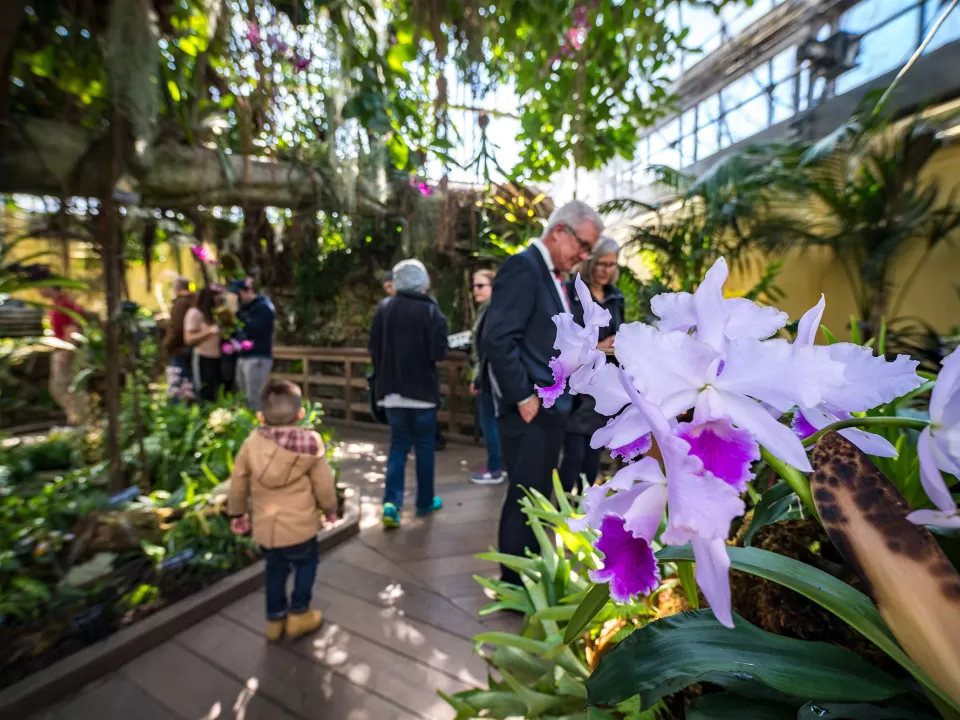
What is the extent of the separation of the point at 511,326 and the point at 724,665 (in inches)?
58.3

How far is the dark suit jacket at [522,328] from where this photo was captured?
190 centimetres

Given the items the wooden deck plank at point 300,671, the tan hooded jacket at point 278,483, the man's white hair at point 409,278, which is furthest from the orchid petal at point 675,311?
the man's white hair at point 409,278

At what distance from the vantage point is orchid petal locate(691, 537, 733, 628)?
33cm

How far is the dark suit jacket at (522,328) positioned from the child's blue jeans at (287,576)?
104 cm

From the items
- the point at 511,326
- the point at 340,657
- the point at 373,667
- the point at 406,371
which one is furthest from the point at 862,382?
the point at 406,371

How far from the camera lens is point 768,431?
358 mm

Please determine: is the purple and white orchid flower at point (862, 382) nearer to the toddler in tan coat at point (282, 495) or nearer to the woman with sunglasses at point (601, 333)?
the woman with sunglasses at point (601, 333)

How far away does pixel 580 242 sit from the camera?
6.38 feet

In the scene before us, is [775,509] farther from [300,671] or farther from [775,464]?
[300,671]

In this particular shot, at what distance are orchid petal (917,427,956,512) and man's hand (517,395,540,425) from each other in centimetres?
154

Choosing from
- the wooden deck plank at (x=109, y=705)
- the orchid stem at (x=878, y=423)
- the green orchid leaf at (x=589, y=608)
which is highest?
the orchid stem at (x=878, y=423)

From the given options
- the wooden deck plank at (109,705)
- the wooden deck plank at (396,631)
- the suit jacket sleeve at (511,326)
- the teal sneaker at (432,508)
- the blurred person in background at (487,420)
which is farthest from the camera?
the blurred person in background at (487,420)

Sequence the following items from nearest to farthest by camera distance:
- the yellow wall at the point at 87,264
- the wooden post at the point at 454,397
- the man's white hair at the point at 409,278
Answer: the yellow wall at the point at 87,264, the man's white hair at the point at 409,278, the wooden post at the point at 454,397

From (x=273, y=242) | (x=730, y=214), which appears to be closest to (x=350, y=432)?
(x=273, y=242)
